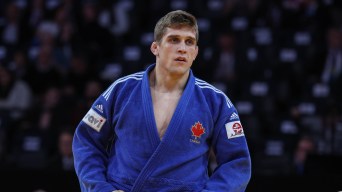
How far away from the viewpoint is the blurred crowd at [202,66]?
1028 cm

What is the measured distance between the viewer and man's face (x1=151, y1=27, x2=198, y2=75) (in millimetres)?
4262

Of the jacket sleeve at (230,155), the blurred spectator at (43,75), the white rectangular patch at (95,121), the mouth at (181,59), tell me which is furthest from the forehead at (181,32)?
the blurred spectator at (43,75)

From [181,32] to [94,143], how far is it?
90 centimetres

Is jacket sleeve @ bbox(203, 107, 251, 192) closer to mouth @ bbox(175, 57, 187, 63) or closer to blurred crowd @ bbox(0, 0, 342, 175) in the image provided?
mouth @ bbox(175, 57, 187, 63)

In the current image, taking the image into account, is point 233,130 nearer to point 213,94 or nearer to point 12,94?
point 213,94

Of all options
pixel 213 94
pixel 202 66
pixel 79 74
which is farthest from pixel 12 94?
pixel 213 94

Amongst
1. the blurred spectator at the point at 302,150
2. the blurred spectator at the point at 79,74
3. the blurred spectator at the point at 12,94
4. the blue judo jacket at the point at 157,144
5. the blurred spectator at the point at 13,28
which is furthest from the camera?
the blurred spectator at the point at 13,28

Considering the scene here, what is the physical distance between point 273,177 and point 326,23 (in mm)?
5464

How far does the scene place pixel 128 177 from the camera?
13.8 feet

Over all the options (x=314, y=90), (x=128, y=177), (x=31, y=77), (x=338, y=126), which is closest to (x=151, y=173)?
(x=128, y=177)

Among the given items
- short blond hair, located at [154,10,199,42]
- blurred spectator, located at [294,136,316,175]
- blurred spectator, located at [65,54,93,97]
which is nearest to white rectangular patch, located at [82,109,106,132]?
short blond hair, located at [154,10,199,42]

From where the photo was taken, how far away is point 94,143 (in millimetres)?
4465

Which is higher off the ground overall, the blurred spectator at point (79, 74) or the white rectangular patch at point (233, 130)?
the white rectangular patch at point (233, 130)

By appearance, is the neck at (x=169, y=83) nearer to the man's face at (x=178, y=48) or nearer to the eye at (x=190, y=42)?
the man's face at (x=178, y=48)
